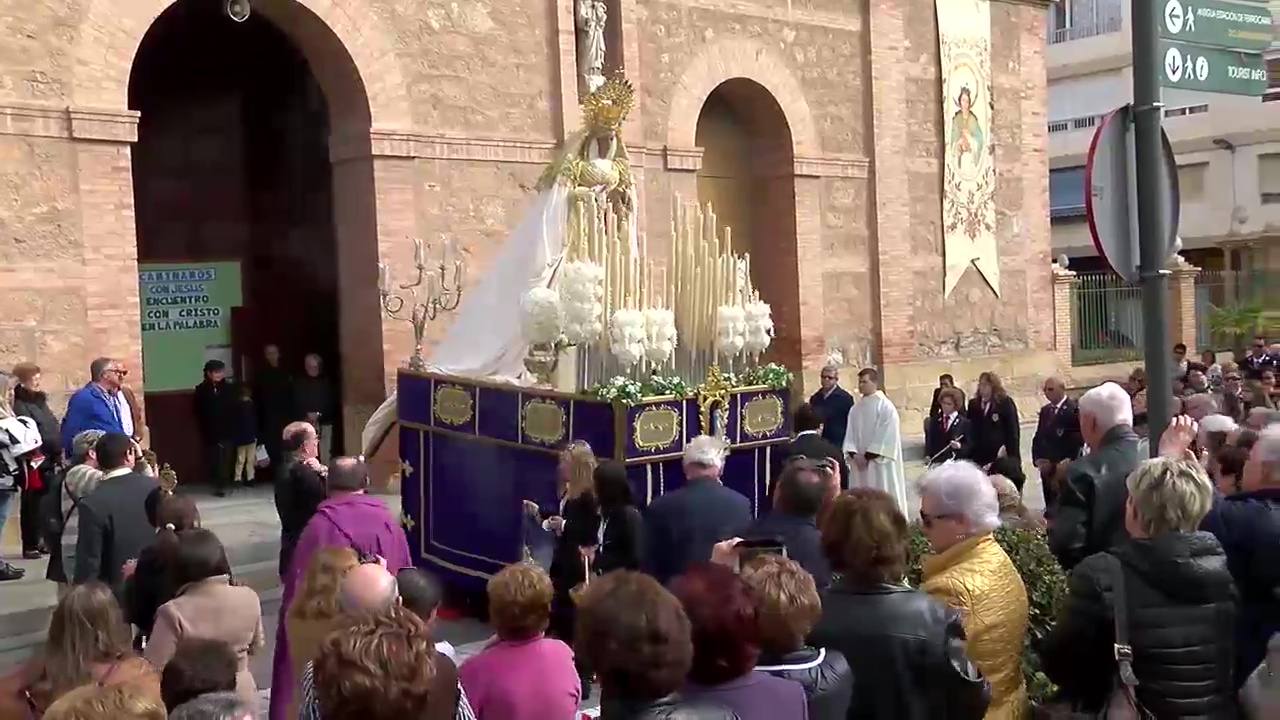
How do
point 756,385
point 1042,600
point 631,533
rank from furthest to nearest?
point 756,385
point 631,533
point 1042,600

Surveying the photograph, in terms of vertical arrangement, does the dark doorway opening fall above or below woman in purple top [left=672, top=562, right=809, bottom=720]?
above

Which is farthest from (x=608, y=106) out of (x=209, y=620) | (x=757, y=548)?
(x=209, y=620)

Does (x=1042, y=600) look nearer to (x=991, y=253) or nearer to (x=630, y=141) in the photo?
(x=630, y=141)

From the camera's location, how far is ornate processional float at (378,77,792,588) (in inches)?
326

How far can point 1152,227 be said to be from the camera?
4484 mm

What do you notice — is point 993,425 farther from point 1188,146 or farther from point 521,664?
point 1188,146

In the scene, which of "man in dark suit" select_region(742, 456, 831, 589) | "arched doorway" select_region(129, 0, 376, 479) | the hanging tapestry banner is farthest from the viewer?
the hanging tapestry banner

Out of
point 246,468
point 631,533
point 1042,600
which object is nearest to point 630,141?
point 246,468

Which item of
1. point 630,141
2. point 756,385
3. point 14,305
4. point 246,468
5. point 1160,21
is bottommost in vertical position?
point 246,468

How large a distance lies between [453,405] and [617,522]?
10.3ft

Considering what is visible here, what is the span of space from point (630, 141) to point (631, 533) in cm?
980

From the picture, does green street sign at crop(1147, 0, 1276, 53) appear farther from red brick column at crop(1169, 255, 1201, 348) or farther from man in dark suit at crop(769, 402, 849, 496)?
red brick column at crop(1169, 255, 1201, 348)

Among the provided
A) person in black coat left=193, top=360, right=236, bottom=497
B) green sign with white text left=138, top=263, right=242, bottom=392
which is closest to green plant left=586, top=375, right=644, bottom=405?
person in black coat left=193, top=360, right=236, bottom=497

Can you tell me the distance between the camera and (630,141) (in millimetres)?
15414
